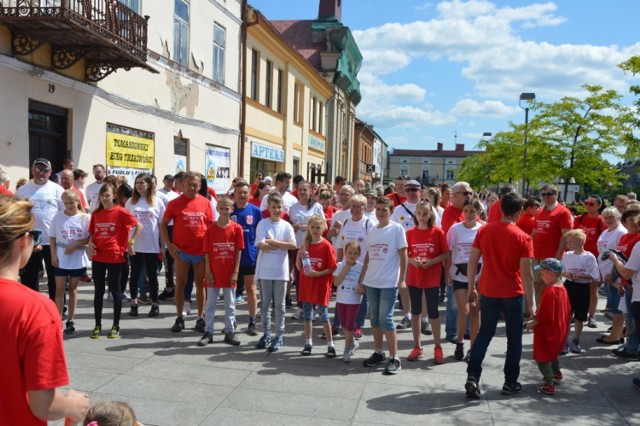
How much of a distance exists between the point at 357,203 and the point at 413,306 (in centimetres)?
136

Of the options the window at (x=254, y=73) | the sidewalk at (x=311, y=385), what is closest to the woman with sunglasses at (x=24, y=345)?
the sidewalk at (x=311, y=385)

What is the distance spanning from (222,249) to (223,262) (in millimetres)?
156

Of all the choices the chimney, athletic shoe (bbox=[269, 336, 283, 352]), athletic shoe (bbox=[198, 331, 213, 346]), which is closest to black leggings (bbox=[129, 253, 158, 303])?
athletic shoe (bbox=[198, 331, 213, 346])

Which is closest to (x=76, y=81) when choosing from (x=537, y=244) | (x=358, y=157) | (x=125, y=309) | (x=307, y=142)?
(x=125, y=309)

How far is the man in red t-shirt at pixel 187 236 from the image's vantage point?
690 cm

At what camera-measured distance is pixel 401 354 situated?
251 inches

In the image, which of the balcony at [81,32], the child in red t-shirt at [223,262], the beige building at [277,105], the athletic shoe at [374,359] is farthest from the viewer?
the beige building at [277,105]

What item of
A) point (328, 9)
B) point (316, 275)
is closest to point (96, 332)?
point (316, 275)

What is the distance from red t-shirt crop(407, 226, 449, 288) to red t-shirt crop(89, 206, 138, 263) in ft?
11.4

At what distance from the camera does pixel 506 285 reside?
5031 mm

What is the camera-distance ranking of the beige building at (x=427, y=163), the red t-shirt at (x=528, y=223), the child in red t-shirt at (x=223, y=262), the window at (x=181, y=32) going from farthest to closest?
the beige building at (x=427, y=163)
the window at (x=181, y=32)
the red t-shirt at (x=528, y=223)
the child in red t-shirt at (x=223, y=262)

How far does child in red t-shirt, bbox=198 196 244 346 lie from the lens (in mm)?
6418

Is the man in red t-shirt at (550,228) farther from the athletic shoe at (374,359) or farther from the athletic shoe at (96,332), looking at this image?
the athletic shoe at (96,332)

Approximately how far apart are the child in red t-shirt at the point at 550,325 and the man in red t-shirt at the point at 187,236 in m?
3.96
